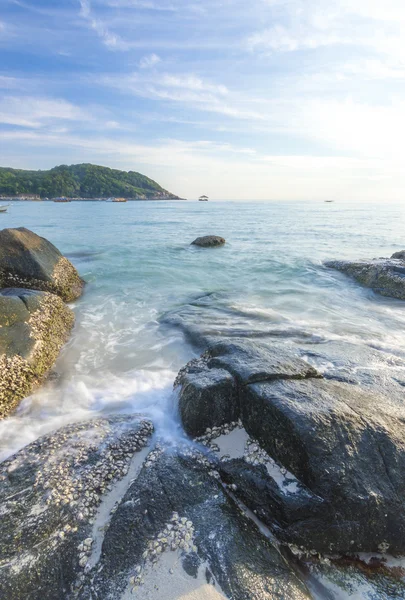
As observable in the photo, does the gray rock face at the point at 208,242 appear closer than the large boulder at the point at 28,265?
No

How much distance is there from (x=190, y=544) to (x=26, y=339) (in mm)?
5387

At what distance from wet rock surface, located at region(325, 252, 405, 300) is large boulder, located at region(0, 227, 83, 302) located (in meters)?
12.2

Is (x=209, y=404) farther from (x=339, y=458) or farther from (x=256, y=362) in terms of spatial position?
(x=339, y=458)

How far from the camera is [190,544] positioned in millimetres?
3047

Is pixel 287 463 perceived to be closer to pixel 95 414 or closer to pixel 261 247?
pixel 95 414

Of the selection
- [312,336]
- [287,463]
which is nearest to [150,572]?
[287,463]

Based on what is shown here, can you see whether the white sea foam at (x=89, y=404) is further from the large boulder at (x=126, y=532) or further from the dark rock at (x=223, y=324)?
the dark rock at (x=223, y=324)

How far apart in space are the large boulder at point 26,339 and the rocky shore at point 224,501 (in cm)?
193

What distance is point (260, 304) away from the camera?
1151 cm

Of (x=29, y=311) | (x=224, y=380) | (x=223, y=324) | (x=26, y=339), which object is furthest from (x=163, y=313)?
(x=224, y=380)

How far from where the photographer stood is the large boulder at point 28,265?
9922 mm

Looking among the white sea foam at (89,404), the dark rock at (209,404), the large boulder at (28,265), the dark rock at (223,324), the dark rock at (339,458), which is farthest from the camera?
the large boulder at (28,265)

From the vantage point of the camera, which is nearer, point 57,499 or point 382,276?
point 57,499

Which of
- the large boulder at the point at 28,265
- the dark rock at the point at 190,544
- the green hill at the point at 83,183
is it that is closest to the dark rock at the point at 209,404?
the dark rock at the point at 190,544
